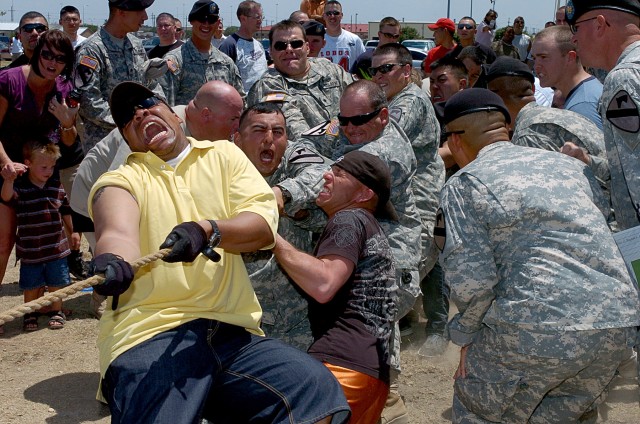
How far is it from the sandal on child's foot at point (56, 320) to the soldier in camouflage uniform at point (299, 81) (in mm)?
2458

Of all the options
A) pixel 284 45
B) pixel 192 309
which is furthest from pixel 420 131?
pixel 192 309

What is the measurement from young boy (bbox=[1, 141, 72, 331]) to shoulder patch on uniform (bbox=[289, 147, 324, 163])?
111 inches

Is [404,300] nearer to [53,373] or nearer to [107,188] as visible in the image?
[107,188]

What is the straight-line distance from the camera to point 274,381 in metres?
2.80

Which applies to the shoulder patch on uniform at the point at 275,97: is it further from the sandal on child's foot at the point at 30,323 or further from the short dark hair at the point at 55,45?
the sandal on child's foot at the point at 30,323

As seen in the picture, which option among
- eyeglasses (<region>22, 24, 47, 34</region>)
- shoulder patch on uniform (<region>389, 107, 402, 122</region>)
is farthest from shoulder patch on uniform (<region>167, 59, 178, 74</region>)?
shoulder patch on uniform (<region>389, 107, 402, 122</region>)

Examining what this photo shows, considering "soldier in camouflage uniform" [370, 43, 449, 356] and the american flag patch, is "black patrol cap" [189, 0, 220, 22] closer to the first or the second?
the american flag patch

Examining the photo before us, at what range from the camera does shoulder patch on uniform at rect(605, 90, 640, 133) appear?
3281 mm

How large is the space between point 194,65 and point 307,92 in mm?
1505

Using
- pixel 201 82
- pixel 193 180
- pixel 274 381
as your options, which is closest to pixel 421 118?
pixel 201 82

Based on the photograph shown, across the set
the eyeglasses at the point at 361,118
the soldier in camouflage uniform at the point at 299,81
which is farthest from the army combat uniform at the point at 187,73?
the eyeglasses at the point at 361,118

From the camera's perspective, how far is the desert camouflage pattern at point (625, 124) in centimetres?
329

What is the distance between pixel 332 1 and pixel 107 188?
749cm

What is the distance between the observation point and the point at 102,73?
6.21 meters
